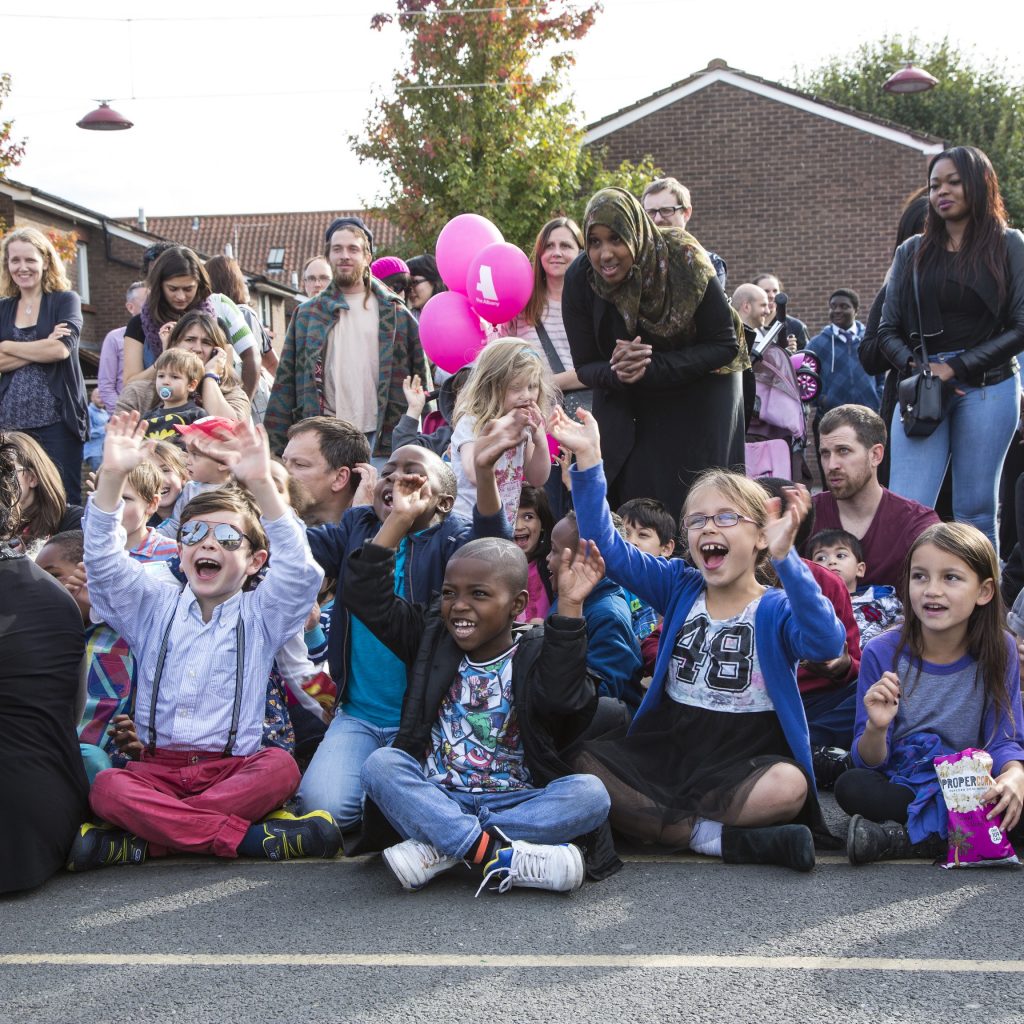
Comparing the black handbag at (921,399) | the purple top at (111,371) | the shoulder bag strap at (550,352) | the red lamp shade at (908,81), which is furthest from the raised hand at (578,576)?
the red lamp shade at (908,81)

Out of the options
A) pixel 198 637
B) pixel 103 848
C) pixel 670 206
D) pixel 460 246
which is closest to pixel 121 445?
pixel 198 637

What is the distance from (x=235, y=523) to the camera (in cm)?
468

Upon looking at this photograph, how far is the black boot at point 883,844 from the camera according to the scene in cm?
417

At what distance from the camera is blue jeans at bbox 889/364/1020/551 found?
20.3 feet

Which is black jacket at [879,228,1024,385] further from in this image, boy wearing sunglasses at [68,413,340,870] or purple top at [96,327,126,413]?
purple top at [96,327,126,413]

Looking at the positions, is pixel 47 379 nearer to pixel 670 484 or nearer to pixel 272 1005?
pixel 670 484

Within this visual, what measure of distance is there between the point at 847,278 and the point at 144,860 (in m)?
19.9

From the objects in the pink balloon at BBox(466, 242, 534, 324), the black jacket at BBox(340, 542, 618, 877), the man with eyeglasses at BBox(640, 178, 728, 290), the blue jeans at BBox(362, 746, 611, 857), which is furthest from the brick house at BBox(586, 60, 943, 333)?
the blue jeans at BBox(362, 746, 611, 857)

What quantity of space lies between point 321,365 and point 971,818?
4625 millimetres

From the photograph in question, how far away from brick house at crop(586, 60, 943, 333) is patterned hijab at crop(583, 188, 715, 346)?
17.2 m

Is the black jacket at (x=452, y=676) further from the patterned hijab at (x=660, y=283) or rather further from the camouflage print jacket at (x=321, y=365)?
the camouflage print jacket at (x=321, y=365)

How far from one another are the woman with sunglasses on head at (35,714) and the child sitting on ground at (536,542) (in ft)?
6.32

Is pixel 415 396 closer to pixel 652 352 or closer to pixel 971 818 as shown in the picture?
pixel 652 352

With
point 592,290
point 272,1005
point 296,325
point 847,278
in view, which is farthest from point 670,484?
point 847,278
